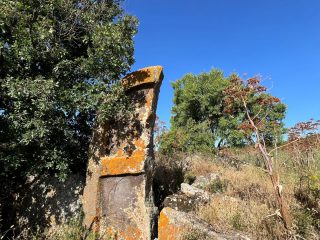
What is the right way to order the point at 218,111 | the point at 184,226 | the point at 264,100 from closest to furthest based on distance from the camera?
1. the point at 184,226
2. the point at 264,100
3. the point at 218,111

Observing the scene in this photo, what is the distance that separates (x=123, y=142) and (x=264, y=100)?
3.22 m

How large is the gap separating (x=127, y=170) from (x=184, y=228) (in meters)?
1.78

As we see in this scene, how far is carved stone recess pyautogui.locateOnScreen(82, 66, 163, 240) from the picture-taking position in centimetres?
641

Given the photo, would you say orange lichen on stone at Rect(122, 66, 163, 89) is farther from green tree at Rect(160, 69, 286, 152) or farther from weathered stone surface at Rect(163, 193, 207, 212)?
green tree at Rect(160, 69, 286, 152)

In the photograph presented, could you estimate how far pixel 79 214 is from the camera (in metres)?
6.67

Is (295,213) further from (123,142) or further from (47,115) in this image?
(47,115)

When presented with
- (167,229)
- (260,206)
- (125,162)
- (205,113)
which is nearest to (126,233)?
(167,229)

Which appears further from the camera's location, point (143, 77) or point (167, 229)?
point (143, 77)

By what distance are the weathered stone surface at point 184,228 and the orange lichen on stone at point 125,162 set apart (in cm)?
114

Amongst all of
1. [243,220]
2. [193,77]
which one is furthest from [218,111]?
[243,220]

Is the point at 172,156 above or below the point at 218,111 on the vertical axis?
below

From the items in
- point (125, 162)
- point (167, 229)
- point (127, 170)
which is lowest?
point (167, 229)

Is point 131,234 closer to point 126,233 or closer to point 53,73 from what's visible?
point 126,233

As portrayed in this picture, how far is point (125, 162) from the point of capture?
666 cm
